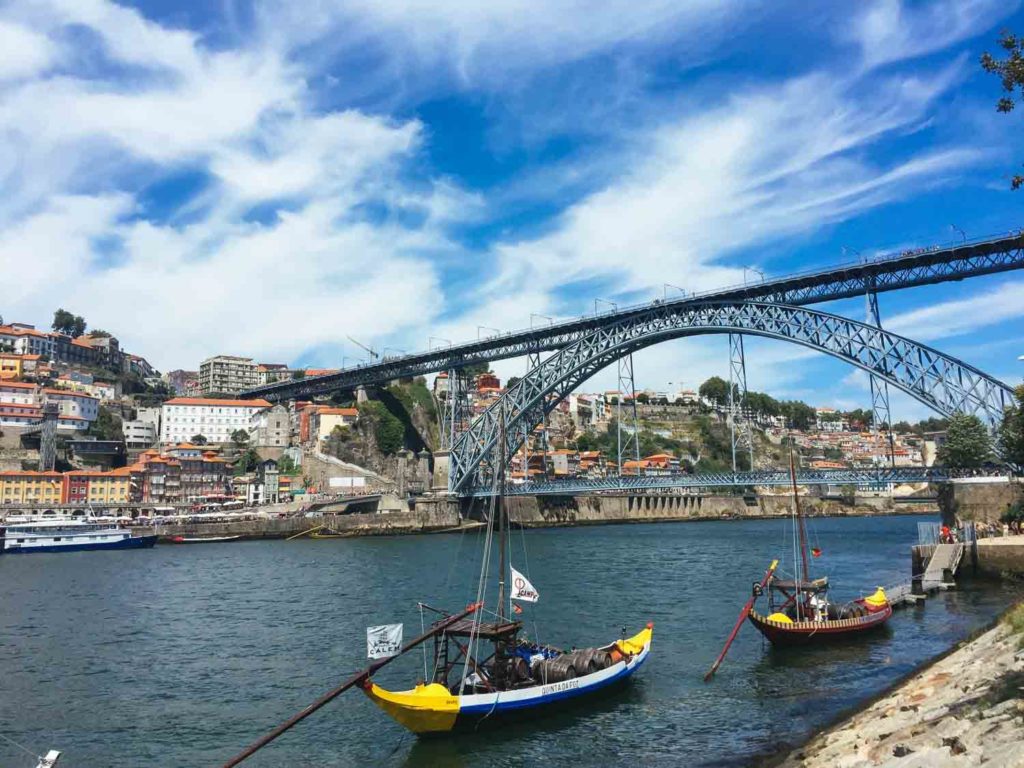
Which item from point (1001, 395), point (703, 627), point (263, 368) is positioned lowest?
point (703, 627)

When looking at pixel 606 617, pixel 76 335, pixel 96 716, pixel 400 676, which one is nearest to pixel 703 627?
pixel 606 617

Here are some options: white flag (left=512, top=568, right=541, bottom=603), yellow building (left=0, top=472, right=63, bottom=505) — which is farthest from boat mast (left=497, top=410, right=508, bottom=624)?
yellow building (left=0, top=472, right=63, bottom=505)

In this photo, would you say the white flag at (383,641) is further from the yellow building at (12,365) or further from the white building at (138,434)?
the yellow building at (12,365)

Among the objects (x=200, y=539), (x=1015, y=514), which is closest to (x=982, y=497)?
(x=1015, y=514)

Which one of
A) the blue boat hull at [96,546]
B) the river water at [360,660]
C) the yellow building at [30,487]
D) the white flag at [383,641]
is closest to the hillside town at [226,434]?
the yellow building at [30,487]

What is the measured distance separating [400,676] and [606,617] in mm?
8537

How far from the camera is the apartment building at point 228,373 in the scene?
402 ft

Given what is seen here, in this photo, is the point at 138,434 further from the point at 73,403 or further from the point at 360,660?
the point at 360,660

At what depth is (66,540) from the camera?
50.7 m

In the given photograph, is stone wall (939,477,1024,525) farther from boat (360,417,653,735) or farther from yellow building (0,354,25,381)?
yellow building (0,354,25,381)

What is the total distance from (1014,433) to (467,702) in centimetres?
3191

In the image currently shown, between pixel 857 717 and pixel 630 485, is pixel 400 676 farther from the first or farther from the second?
pixel 630 485

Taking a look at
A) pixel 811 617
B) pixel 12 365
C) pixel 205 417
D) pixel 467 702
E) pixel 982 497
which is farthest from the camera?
pixel 205 417

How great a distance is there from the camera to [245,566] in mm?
40094
